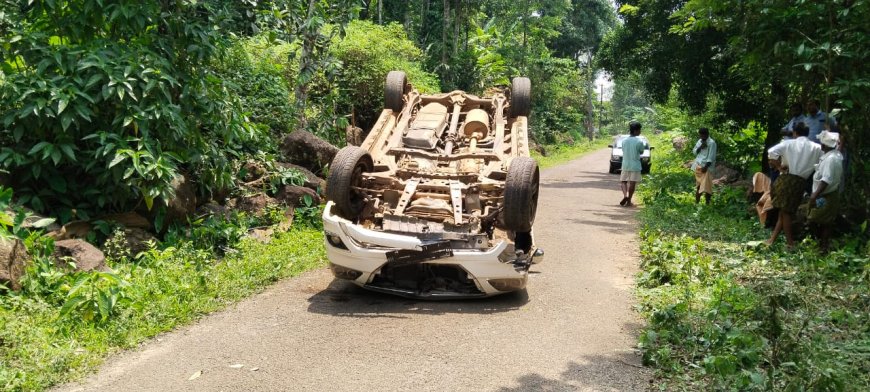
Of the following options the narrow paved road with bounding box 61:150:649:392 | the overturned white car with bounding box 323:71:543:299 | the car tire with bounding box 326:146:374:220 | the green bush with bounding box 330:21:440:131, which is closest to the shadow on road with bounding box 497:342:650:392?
the narrow paved road with bounding box 61:150:649:392

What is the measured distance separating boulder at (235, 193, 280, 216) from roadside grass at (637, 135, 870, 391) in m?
5.26

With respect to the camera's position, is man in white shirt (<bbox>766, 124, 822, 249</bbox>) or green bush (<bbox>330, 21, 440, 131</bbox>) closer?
man in white shirt (<bbox>766, 124, 822, 249</bbox>)

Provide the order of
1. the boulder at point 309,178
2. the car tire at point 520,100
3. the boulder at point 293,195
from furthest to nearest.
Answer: the boulder at point 309,178 → the boulder at point 293,195 → the car tire at point 520,100

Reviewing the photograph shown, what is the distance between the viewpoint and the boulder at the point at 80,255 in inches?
264

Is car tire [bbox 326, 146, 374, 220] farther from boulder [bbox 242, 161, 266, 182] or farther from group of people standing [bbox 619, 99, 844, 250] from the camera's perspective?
group of people standing [bbox 619, 99, 844, 250]

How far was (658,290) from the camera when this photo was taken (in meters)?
7.30

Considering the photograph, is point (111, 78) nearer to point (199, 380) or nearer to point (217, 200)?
point (217, 200)

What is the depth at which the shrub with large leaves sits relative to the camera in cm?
715

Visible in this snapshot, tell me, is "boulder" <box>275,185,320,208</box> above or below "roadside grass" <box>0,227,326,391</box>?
above

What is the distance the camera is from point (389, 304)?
696 cm

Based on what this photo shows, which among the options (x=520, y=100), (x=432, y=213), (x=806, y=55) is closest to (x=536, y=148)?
(x=520, y=100)

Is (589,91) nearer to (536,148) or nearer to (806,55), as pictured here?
(536,148)

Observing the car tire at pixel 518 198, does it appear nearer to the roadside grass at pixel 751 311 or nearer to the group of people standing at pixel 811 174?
the roadside grass at pixel 751 311

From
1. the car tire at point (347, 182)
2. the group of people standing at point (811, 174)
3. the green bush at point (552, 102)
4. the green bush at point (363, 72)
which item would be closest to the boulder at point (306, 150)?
the car tire at point (347, 182)
